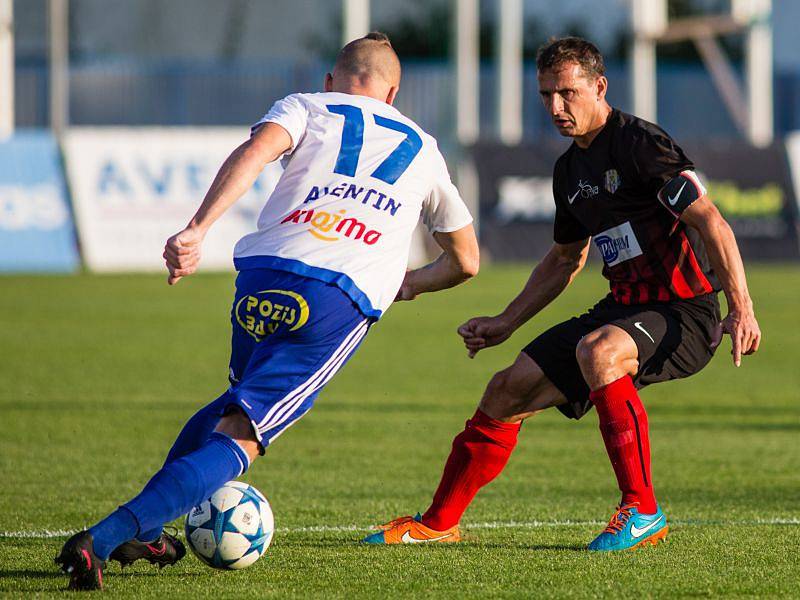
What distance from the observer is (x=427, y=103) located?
37156 millimetres

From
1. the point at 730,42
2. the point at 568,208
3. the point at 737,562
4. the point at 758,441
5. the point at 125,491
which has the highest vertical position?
the point at 568,208

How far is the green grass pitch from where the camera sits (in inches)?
209

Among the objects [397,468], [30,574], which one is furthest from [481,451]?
[397,468]

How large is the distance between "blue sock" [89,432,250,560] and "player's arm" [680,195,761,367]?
2.00 metres

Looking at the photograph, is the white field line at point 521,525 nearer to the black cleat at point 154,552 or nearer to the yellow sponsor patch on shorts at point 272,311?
the black cleat at point 154,552

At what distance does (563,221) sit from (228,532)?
2.08 m

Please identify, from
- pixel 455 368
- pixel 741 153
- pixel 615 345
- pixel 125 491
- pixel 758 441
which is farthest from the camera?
pixel 741 153

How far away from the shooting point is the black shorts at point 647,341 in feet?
19.6

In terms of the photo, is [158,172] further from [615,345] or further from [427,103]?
[615,345]

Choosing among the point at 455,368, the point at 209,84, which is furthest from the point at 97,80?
the point at 455,368

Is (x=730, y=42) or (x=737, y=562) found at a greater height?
(x=737, y=562)

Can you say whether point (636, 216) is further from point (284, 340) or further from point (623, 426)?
point (284, 340)

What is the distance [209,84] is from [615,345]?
32265 mm

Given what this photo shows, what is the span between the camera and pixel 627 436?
19.3ft
